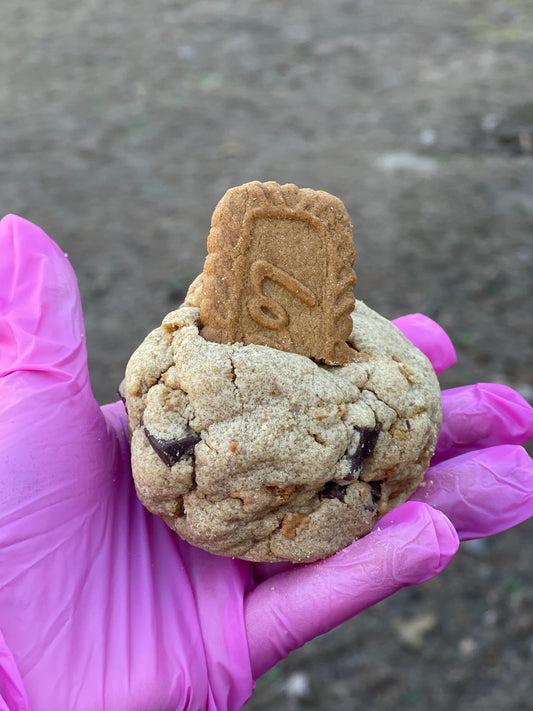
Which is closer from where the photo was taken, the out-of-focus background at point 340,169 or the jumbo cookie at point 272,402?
the jumbo cookie at point 272,402

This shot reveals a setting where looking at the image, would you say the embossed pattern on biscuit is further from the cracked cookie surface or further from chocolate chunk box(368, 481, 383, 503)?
chocolate chunk box(368, 481, 383, 503)

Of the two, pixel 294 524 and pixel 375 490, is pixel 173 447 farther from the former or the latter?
pixel 375 490

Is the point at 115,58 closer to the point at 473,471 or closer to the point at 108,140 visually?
the point at 108,140

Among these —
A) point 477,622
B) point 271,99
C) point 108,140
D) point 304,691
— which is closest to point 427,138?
point 271,99

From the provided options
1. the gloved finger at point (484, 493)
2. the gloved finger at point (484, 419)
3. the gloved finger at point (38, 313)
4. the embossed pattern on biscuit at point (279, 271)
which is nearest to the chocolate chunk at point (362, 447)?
the embossed pattern on biscuit at point (279, 271)

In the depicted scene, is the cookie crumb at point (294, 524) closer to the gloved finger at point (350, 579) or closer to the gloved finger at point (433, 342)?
the gloved finger at point (350, 579)

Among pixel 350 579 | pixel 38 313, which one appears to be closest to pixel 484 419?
pixel 350 579
